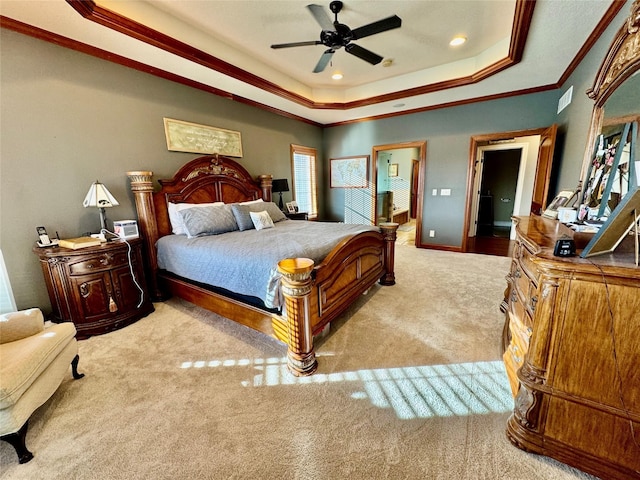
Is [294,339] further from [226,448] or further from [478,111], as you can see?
[478,111]

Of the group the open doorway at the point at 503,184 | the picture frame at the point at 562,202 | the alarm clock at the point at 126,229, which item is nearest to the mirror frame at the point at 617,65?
the picture frame at the point at 562,202

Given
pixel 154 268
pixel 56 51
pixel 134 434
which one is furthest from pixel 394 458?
pixel 56 51

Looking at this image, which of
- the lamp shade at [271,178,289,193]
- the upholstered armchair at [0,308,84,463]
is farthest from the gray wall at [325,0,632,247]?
the upholstered armchair at [0,308,84,463]

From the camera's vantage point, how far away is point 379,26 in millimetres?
2174

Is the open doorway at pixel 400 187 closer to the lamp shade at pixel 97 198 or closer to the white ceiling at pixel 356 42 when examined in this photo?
the white ceiling at pixel 356 42

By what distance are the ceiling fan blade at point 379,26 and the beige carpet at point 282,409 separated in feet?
8.57

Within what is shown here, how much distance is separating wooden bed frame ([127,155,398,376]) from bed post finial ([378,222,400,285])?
12mm

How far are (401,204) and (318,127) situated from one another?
12.9 ft

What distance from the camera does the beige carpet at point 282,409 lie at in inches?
45.8

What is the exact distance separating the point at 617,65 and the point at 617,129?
48cm

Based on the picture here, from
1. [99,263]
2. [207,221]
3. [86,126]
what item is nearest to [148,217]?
[207,221]

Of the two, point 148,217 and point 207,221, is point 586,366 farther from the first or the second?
point 148,217

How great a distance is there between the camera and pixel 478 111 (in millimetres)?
4266

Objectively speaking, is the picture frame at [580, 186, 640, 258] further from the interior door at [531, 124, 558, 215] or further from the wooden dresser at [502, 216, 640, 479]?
the interior door at [531, 124, 558, 215]
